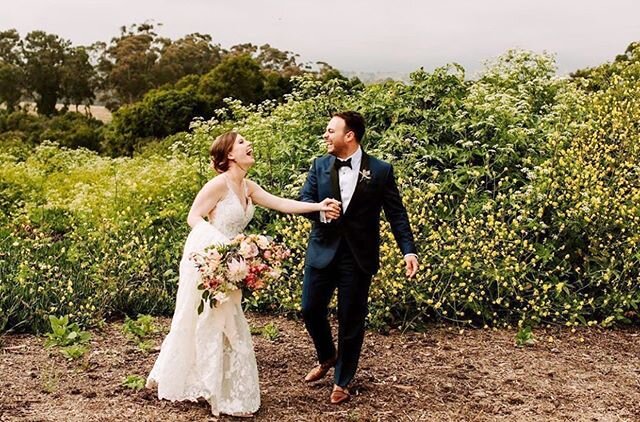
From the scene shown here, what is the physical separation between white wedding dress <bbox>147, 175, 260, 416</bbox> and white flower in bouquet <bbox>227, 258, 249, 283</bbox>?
0.69 feet

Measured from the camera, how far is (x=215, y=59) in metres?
40.5

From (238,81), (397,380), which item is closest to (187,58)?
(238,81)

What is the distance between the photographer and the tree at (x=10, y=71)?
39.9m

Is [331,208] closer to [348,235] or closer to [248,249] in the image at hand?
[348,235]

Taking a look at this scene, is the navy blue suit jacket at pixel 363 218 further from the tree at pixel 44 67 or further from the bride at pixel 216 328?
the tree at pixel 44 67

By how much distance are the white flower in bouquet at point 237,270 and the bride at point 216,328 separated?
0.62 ft

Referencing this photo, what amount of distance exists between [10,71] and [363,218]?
38847 millimetres

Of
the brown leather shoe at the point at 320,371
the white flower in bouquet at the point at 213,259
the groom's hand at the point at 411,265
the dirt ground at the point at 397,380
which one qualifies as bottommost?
the dirt ground at the point at 397,380

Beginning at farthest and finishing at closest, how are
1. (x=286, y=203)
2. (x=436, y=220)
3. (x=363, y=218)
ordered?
1. (x=436, y=220)
2. (x=286, y=203)
3. (x=363, y=218)

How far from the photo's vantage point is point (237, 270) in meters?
4.55

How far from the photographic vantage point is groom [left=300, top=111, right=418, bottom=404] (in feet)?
15.9

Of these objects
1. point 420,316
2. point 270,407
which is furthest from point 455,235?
point 270,407

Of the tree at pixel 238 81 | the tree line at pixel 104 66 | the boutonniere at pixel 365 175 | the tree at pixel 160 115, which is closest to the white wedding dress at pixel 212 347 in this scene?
the boutonniere at pixel 365 175

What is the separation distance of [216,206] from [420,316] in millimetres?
2508
